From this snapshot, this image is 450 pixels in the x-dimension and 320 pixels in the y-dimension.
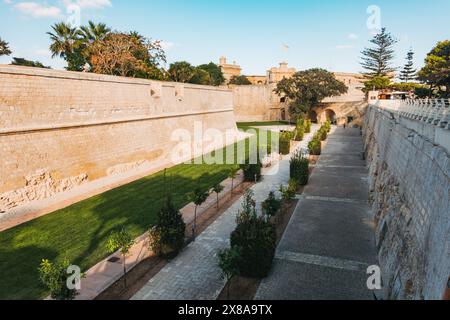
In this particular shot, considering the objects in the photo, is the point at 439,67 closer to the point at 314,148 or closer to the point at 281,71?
the point at 314,148

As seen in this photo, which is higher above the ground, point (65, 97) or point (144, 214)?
point (65, 97)

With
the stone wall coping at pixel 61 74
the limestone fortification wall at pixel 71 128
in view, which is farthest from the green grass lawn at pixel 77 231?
the stone wall coping at pixel 61 74

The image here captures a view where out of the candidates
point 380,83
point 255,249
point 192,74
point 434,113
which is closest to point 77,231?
point 255,249

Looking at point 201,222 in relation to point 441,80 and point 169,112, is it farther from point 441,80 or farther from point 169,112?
point 441,80

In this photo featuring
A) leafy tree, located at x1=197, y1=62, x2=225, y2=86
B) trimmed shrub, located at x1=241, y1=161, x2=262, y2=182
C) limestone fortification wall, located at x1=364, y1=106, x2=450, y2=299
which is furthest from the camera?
leafy tree, located at x1=197, y1=62, x2=225, y2=86

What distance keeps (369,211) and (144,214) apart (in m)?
8.83

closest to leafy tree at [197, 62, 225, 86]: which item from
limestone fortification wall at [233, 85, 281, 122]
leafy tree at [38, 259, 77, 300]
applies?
limestone fortification wall at [233, 85, 281, 122]

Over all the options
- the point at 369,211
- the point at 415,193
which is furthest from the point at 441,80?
the point at 415,193

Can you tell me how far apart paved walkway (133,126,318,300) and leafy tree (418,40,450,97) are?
26.0 m

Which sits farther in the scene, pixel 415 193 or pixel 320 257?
pixel 320 257

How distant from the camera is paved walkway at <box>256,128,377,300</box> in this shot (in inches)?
288

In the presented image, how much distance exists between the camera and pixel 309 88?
4441 cm

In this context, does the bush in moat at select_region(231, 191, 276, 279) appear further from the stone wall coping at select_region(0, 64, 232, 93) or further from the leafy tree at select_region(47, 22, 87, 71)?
the leafy tree at select_region(47, 22, 87, 71)

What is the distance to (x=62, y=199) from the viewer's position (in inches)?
509
